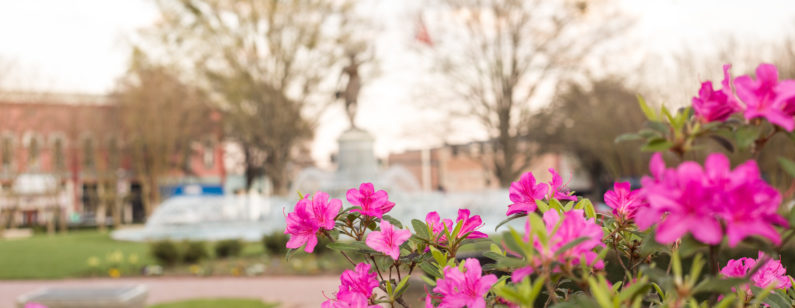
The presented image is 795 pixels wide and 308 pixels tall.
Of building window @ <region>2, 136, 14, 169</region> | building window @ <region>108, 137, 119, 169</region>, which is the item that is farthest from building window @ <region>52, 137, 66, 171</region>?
building window @ <region>108, 137, 119, 169</region>

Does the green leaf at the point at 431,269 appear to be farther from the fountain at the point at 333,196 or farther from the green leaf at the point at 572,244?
the fountain at the point at 333,196

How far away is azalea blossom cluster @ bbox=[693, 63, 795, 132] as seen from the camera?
114 cm

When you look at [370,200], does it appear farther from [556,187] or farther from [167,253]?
[167,253]

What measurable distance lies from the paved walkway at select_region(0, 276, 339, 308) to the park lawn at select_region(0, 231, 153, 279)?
2.75ft

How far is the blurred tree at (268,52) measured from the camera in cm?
2492

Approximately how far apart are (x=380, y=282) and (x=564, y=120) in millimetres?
30921

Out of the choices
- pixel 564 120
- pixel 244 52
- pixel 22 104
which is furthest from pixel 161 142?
pixel 564 120

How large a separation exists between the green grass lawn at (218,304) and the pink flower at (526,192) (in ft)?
25.3

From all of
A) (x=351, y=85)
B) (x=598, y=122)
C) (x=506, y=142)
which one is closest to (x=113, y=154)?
(x=506, y=142)

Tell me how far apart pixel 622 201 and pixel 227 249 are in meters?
13.7

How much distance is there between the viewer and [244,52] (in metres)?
25.2

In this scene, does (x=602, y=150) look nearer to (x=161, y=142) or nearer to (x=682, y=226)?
(x=161, y=142)

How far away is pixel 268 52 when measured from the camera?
992 inches

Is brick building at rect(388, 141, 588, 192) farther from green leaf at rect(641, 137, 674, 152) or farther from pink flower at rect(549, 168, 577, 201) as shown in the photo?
green leaf at rect(641, 137, 674, 152)
